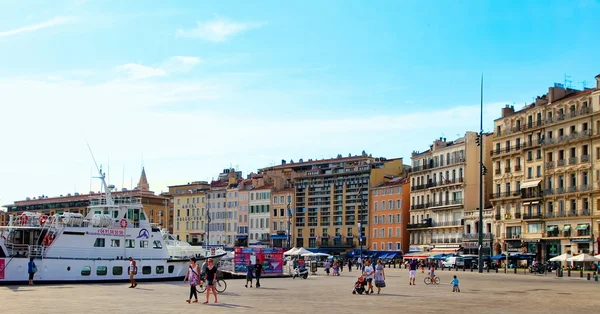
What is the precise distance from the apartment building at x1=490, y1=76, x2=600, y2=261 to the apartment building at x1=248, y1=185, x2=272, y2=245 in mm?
47420

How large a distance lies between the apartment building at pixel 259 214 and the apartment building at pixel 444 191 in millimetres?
29712

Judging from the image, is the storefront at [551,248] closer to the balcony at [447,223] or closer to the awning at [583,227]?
the awning at [583,227]

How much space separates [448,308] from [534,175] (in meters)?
61.7

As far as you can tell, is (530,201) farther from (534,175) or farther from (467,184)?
(467,184)

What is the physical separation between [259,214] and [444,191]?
3937cm

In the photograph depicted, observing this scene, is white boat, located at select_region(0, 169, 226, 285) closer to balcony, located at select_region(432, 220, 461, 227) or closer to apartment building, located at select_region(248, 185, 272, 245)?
balcony, located at select_region(432, 220, 461, 227)

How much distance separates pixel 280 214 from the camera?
12694cm

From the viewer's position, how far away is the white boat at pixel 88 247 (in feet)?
142

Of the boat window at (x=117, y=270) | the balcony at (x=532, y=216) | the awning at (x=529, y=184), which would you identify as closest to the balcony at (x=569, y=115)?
the awning at (x=529, y=184)

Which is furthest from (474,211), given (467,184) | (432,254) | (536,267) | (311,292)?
(311,292)

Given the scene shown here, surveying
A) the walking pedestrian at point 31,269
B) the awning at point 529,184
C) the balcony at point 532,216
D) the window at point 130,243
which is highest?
the awning at point 529,184

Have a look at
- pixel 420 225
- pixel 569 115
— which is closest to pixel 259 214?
pixel 420 225

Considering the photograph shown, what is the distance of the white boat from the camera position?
1703 inches

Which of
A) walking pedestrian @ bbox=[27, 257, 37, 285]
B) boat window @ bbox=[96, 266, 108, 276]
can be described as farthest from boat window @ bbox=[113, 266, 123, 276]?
walking pedestrian @ bbox=[27, 257, 37, 285]
